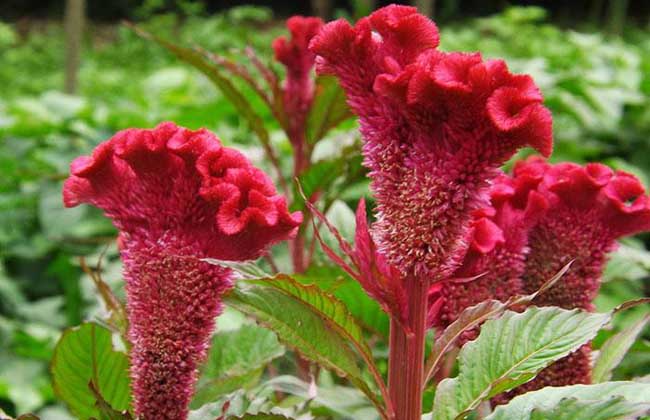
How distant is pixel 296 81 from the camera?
1809 millimetres

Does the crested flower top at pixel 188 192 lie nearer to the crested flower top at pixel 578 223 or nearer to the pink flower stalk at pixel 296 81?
the crested flower top at pixel 578 223

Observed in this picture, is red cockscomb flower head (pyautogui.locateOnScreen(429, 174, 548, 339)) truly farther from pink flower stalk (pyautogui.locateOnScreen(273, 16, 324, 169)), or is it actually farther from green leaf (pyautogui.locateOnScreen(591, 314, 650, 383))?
pink flower stalk (pyautogui.locateOnScreen(273, 16, 324, 169))

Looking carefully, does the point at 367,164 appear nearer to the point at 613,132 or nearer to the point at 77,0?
the point at 613,132

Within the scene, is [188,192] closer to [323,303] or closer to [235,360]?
[323,303]

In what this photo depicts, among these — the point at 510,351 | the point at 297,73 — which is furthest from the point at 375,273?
the point at 297,73

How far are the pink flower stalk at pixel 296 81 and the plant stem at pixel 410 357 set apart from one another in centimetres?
84

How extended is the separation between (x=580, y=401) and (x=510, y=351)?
0.37 feet

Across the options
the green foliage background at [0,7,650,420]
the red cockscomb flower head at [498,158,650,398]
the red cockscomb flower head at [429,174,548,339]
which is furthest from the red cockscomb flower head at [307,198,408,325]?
the green foliage background at [0,7,650,420]

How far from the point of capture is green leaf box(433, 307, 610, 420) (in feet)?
3.02

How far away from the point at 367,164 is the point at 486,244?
20 cm

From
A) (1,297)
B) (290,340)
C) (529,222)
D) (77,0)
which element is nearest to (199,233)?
(290,340)

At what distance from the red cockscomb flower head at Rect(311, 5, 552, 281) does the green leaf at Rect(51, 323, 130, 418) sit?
0.46m

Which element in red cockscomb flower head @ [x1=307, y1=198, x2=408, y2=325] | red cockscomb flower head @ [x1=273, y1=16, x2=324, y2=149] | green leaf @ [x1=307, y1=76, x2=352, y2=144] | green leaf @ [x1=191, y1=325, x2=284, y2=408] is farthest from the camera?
green leaf @ [x1=307, y1=76, x2=352, y2=144]

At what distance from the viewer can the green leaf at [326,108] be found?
182 cm
